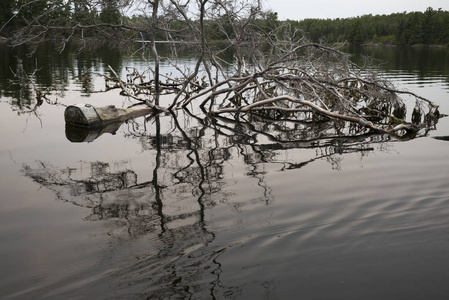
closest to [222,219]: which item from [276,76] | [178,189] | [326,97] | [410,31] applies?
[178,189]

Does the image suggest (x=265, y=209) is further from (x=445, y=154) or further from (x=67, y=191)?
(x=445, y=154)

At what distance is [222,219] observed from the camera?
20.2 feet

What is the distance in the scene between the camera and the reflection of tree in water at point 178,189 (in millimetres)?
4641

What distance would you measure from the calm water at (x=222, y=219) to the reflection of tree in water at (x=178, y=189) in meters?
0.02

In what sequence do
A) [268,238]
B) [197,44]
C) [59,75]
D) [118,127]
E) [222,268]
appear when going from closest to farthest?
1. [222,268]
2. [268,238]
3. [118,127]
4. [197,44]
5. [59,75]

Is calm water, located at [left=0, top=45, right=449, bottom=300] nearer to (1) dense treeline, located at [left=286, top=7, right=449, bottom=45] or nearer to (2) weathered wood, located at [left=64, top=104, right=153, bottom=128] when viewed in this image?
(2) weathered wood, located at [left=64, top=104, right=153, bottom=128]

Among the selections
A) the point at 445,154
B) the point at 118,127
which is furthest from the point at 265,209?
the point at 118,127

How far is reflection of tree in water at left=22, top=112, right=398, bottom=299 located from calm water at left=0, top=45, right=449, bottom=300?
0.02 m

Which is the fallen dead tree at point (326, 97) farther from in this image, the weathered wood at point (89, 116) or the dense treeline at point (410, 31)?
the dense treeline at point (410, 31)

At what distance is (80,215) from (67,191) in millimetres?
1175

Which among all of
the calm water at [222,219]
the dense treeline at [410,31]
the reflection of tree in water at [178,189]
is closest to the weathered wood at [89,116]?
the reflection of tree in water at [178,189]

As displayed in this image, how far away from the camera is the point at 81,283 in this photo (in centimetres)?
446

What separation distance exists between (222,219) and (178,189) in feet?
5.12

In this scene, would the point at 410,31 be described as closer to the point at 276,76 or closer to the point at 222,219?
the point at 276,76
